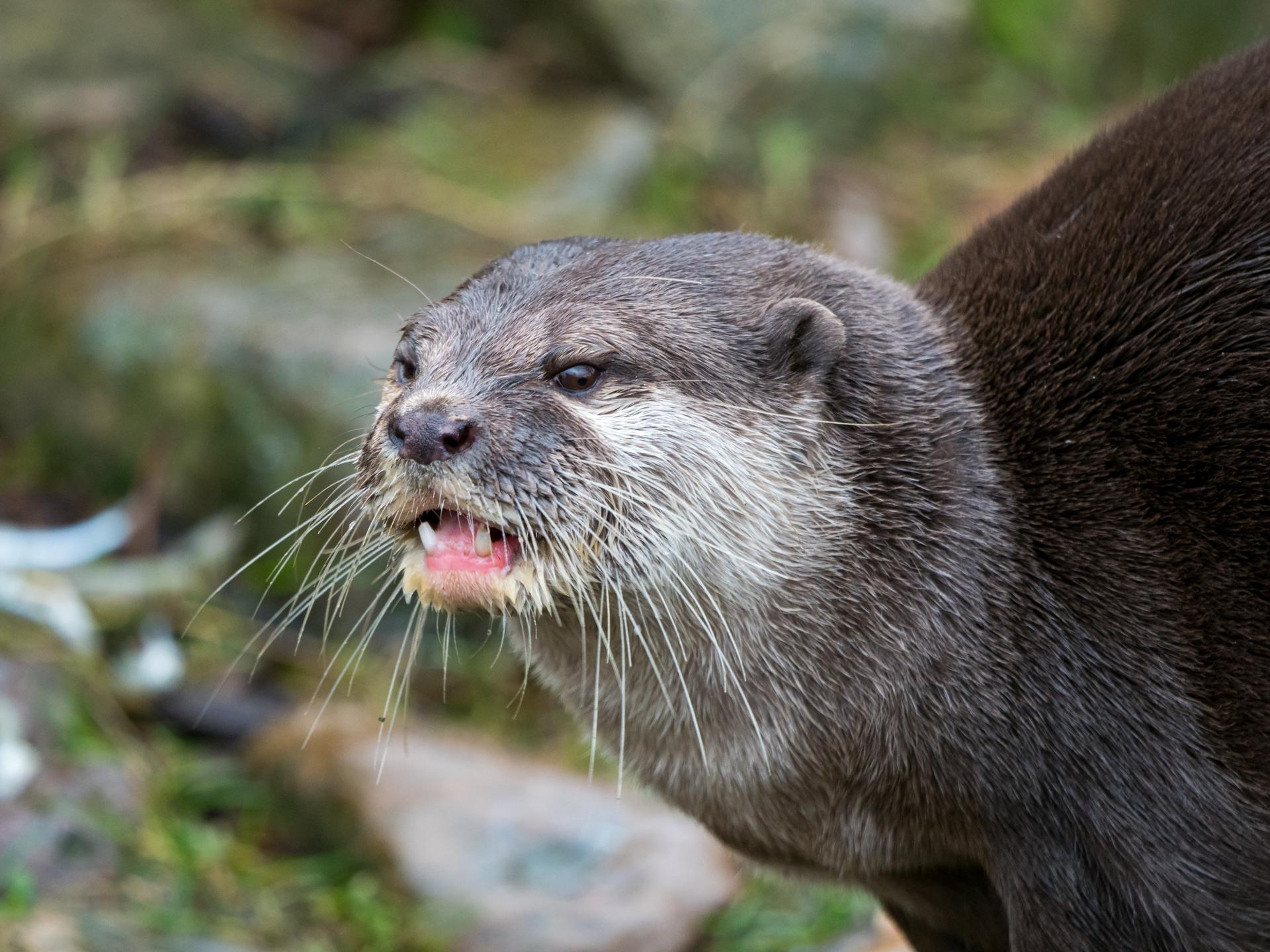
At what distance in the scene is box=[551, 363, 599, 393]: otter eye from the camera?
6.67 feet

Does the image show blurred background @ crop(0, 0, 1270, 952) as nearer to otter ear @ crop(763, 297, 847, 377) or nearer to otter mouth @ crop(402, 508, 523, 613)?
otter mouth @ crop(402, 508, 523, 613)

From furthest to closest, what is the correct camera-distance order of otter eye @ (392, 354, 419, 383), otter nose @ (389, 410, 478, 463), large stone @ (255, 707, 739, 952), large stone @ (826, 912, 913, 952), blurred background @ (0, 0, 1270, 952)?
blurred background @ (0, 0, 1270, 952) → large stone @ (255, 707, 739, 952) → large stone @ (826, 912, 913, 952) → otter eye @ (392, 354, 419, 383) → otter nose @ (389, 410, 478, 463)

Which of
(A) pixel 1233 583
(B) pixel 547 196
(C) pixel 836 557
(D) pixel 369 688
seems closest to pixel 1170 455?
(A) pixel 1233 583

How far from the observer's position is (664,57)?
6324 millimetres

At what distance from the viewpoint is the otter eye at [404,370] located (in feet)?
7.02

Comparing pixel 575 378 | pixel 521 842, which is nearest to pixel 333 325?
pixel 521 842

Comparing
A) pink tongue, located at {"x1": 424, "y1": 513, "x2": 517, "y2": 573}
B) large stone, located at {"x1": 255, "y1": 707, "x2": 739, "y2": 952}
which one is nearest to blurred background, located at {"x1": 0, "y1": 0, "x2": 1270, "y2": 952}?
large stone, located at {"x1": 255, "y1": 707, "x2": 739, "y2": 952}

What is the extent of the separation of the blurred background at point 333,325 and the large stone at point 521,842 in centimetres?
1

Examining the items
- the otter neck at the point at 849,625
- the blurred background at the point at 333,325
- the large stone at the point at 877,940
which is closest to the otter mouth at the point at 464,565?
the otter neck at the point at 849,625

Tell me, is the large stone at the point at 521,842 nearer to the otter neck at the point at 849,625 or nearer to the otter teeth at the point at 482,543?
the otter neck at the point at 849,625

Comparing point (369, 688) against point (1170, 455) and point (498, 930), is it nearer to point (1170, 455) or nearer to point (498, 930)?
point (498, 930)

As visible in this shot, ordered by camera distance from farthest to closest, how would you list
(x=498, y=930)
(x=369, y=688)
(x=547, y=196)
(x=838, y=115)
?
(x=838, y=115) → (x=547, y=196) → (x=369, y=688) → (x=498, y=930)

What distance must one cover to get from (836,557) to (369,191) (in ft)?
13.5

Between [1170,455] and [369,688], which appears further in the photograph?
[369,688]
